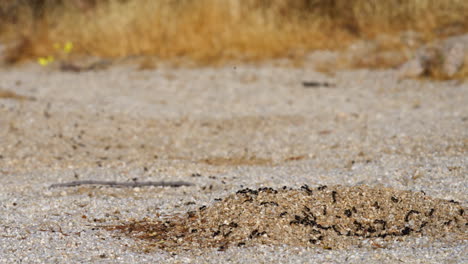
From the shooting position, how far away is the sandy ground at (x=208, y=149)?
429cm

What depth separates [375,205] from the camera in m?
4.68

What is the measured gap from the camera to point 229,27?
11461 mm

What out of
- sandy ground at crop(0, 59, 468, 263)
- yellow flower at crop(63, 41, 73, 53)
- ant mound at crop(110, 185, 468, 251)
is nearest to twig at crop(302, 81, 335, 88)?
sandy ground at crop(0, 59, 468, 263)

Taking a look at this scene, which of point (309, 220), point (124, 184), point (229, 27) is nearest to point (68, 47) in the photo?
point (229, 27)

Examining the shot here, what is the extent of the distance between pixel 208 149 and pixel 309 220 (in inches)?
109

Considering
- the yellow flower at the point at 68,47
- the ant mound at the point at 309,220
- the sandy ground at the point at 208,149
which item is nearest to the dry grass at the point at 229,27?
the yellow flower at the point at 68,47

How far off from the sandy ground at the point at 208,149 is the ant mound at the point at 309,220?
0.17 feet

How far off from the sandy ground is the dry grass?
0.63 metres

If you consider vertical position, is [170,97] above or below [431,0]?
below

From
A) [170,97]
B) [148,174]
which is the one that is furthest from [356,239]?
[170,97]

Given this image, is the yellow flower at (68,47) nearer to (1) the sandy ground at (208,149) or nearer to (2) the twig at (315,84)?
(1) the sandy ground at (208,149)

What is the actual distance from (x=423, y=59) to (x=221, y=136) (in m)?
3.68

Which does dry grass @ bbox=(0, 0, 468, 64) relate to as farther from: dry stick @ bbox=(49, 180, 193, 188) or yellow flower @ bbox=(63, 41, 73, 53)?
dry stick @ bbox=(49, 180, 193, 188)

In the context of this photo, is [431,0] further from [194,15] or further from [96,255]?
[96,255]
